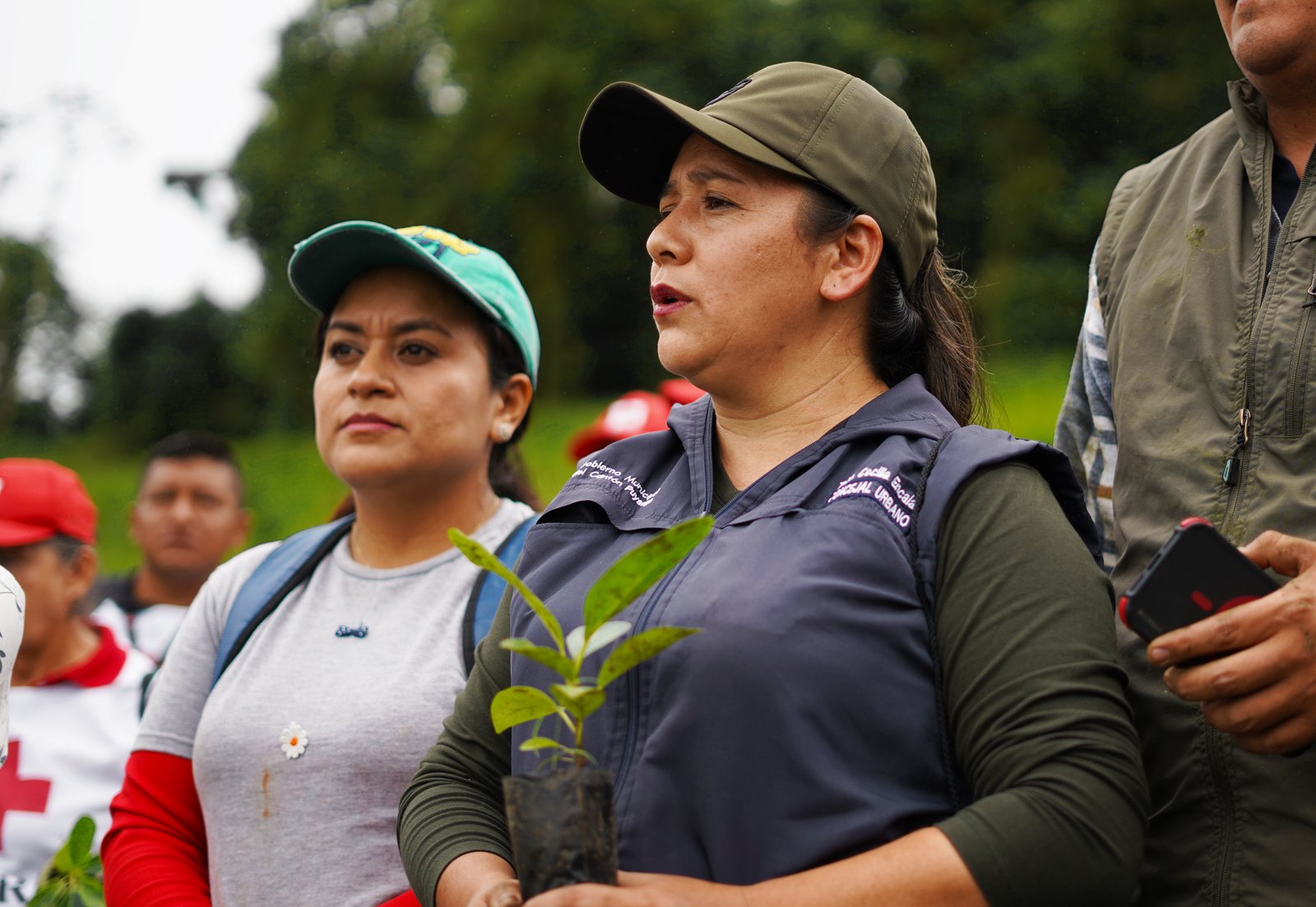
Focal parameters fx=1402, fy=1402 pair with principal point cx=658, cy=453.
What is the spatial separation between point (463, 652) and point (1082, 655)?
1291 mm

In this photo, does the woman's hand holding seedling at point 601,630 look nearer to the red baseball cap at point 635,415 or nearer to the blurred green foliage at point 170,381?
the red baseball cap at point 635,415

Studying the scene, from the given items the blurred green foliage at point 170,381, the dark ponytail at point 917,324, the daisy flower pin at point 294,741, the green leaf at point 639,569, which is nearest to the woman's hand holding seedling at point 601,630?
the green leaf at point 639,569

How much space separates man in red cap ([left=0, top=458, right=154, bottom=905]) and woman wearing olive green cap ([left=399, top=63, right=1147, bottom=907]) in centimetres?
189

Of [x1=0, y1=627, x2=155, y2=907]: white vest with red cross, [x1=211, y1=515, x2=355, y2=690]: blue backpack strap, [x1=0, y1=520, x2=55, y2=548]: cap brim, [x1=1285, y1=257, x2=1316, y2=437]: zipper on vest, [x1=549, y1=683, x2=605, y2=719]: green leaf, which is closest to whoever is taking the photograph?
[x1=549, y1=683, x2=605, y2=719]: green leaf

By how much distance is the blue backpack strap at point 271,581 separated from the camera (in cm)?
289

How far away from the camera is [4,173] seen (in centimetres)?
1399

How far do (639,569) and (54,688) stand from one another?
2.92 metres

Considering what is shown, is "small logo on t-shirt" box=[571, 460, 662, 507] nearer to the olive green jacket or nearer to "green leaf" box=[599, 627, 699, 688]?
"green leaf" box=[599, 627, 699, 688]

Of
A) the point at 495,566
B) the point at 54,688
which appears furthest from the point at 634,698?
the point at 54,688

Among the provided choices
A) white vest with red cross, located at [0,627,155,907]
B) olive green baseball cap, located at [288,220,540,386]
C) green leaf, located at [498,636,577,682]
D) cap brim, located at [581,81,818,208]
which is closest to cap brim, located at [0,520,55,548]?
white vest with red cross, located at [0,627,155,907]

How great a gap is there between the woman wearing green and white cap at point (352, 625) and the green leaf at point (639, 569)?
1.02 metres

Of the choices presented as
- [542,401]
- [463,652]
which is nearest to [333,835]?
[463,652]

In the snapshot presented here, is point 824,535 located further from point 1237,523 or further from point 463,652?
point 463,652

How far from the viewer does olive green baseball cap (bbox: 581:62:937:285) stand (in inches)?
85.7
